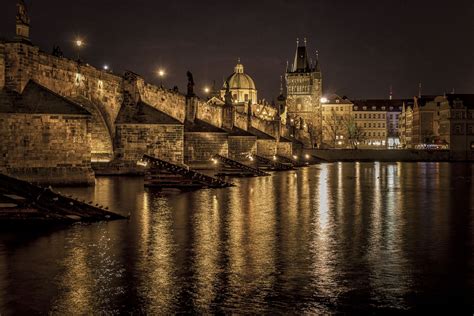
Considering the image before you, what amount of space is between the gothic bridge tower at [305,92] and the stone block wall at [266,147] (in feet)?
262

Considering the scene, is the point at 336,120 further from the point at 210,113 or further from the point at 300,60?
the point at 210,113

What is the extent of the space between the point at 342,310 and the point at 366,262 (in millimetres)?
3380

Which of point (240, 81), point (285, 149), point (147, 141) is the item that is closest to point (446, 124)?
point (285, 149)

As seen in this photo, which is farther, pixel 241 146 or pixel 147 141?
pixel 241 146

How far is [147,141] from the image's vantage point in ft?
123

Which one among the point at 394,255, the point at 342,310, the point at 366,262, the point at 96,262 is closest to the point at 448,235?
the point at 394,255

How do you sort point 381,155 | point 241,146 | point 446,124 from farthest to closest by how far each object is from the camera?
point 446,124 < point 381,155 < point 241,146

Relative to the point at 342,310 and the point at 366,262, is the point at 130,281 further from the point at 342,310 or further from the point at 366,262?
the point at 366,262

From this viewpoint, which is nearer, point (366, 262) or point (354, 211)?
point (366, 262)

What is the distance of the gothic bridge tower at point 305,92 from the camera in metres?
150

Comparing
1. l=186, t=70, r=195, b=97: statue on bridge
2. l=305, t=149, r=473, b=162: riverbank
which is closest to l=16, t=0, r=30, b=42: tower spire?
l=186, t=70, r=195, b=97: statue on bridge

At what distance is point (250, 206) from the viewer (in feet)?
72.0

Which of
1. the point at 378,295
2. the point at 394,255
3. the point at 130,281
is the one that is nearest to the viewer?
the point at 378,295

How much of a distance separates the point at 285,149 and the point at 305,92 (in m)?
74.9
